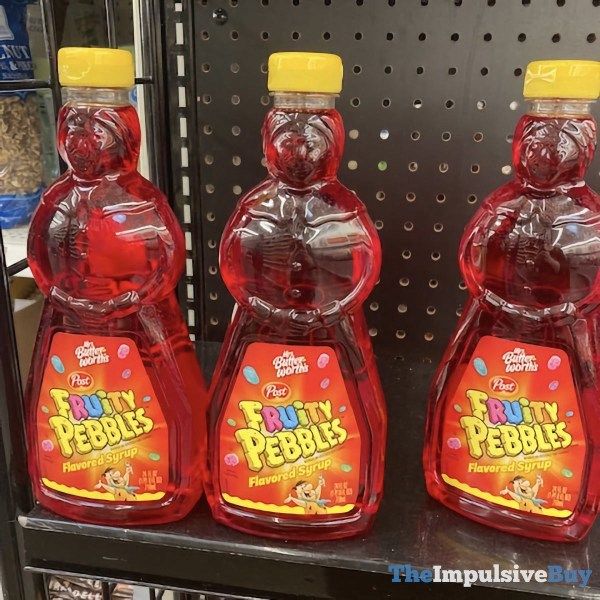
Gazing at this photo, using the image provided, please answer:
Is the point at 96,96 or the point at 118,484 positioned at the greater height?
the point at 96,96

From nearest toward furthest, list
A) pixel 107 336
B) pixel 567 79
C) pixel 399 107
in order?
1. pixel 567 79
2. pixel 107 336
3. pixel 399 107

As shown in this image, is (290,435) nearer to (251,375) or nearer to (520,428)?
(251,375)

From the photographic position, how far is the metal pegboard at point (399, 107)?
0.80 m

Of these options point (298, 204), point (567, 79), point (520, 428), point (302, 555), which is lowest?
point (302, 555)

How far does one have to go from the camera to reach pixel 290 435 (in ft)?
2.03

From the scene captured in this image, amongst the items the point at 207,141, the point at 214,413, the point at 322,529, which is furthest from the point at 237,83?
the point at 322,529

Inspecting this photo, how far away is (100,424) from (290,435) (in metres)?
0.18

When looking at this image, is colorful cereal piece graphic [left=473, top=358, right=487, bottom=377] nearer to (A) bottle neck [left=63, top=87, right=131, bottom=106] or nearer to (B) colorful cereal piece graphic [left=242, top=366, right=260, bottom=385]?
Answer: (B) colorful cereal piece graphic [left=242, top=366, right=260, bottom=385]

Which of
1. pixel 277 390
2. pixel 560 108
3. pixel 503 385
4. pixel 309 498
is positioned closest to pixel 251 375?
pixel 277 390

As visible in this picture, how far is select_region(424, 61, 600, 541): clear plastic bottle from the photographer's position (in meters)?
0.59

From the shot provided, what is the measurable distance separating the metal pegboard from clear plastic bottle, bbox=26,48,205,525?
0.90 feet

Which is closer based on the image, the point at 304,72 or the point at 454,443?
the point at 304,72

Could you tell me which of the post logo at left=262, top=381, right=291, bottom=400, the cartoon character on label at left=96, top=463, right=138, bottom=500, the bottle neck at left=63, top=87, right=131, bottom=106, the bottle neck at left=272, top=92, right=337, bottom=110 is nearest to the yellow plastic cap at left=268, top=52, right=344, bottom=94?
the bottle neck at left=272, top=92, right=337, bottom=110

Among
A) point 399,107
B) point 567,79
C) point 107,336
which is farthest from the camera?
point 399,107
